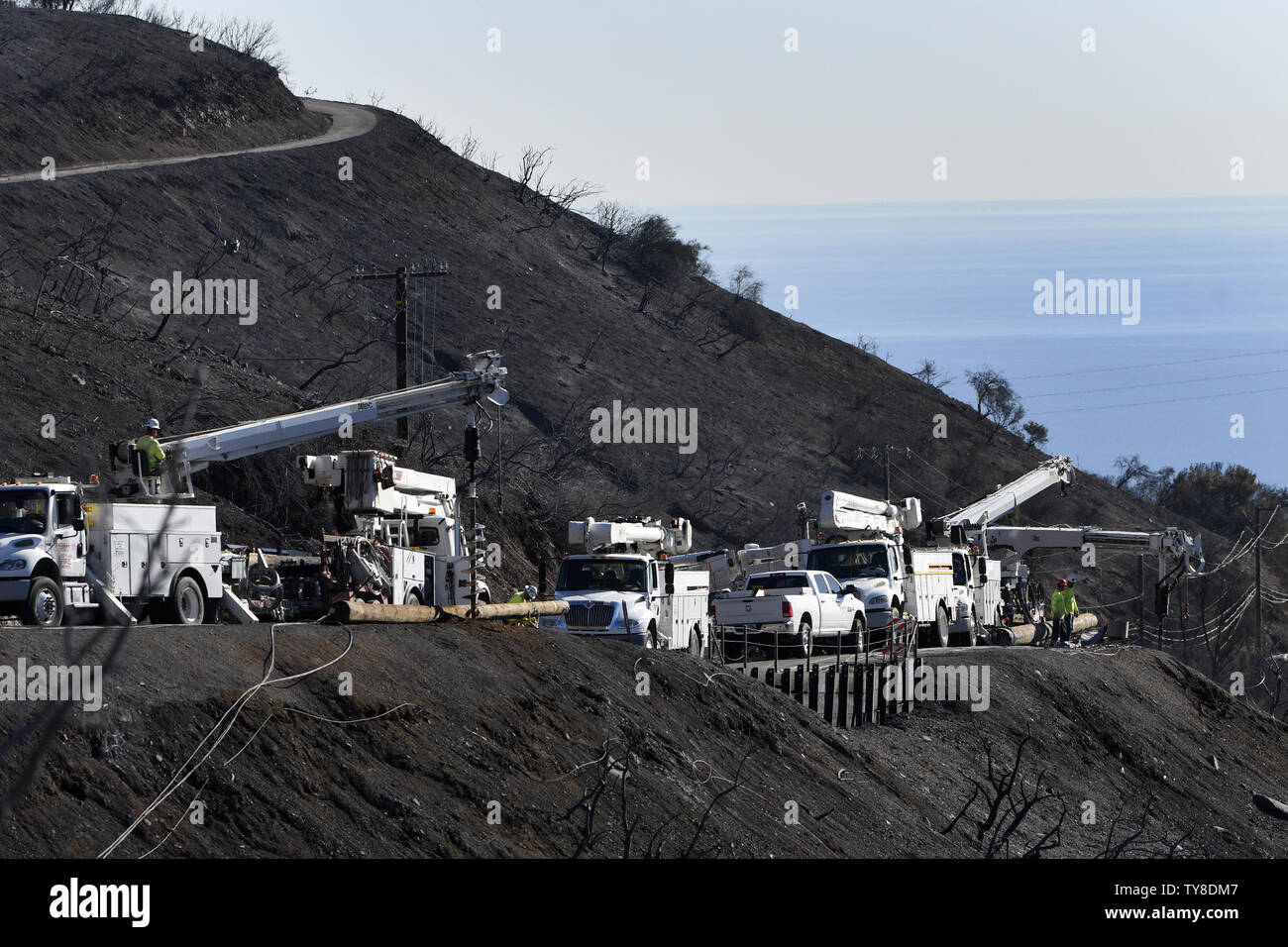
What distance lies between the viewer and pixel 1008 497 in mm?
48844

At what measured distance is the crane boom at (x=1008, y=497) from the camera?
44.2 m

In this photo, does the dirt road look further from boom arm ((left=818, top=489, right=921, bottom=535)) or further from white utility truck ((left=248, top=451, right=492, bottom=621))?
boom arm ((left=818, top=489, right=921, bottom=535))

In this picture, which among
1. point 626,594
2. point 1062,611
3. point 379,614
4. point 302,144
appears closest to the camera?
point 379,614

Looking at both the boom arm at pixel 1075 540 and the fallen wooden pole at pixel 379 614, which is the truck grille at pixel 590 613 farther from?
the boom arm at pixel 1075 540

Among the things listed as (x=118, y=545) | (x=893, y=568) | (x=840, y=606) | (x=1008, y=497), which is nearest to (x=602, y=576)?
(x=840, y=606)

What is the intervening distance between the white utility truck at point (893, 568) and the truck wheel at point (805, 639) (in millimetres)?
3005

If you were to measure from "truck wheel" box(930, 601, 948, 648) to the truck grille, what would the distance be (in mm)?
12502

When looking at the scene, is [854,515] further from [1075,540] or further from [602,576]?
[1075,540]

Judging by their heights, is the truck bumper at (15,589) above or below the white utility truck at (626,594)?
above

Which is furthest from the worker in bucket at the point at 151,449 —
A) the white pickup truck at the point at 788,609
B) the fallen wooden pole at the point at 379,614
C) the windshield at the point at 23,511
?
the white pickup truck at the point at 788,609

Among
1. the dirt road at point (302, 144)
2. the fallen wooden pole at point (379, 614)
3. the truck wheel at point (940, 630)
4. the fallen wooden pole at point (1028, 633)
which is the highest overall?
the dirt road at point (302, 144)

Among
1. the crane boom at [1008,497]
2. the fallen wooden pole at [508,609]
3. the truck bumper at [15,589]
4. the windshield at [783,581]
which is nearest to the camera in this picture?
the truck bumper at [15,589]

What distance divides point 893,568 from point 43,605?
59.9ft
